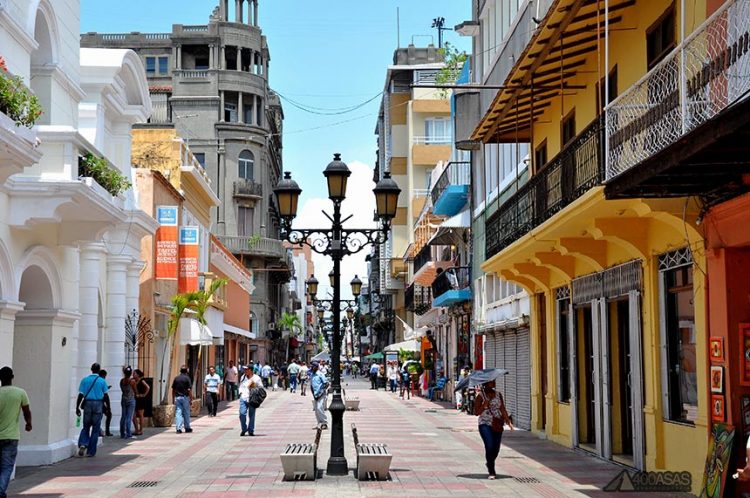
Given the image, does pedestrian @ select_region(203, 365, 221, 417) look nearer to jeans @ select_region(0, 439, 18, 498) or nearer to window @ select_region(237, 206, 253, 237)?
jeans @ select_region(0, 439, 18, 498)

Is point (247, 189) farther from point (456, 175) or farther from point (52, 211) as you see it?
point (52, 211)

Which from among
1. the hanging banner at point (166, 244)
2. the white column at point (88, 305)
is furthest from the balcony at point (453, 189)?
the white column at point (88, 305)

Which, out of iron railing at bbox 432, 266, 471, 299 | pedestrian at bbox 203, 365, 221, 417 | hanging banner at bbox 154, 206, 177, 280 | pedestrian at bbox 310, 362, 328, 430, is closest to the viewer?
pedestrian at bbox 310, 362, 328, 430

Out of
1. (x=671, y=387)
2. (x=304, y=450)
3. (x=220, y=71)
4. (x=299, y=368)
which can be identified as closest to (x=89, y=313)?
(x=304, y=450)

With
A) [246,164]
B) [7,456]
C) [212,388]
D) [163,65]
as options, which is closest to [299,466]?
[7,456]

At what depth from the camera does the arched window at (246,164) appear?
6469cm

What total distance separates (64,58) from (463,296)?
19.8 meters

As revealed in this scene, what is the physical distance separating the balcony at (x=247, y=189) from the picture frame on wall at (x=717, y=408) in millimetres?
52960

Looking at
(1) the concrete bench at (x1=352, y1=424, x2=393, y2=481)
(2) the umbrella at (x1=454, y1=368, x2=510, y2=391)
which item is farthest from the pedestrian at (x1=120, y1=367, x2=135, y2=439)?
(2) the umbrella at (x1=454, y1=368, x2=510, y2=391)

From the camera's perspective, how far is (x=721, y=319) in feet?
40.4

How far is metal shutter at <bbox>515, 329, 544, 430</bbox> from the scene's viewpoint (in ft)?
81.4

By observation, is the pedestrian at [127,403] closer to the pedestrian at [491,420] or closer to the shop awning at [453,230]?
the pedestrian at [491,420]

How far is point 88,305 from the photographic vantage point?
69.3ft

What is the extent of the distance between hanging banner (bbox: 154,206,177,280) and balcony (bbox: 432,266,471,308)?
11.3 metres
